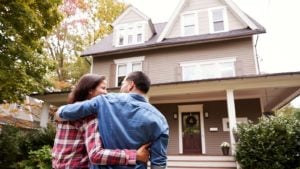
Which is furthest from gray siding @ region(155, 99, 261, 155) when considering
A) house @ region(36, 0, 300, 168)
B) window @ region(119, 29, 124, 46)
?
window @ region(119, 29, 124, 46)

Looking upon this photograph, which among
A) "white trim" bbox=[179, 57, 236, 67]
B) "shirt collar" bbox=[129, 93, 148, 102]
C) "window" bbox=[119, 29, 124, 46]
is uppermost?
"window" bbox=[119, 29, 124, 46]

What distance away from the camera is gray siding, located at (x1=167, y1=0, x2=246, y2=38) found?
467 inches

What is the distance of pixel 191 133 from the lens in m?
11.2

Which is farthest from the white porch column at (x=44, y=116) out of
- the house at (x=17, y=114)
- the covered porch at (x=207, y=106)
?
the house at (x=17, y=114)

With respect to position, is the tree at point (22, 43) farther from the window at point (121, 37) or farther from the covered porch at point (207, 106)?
the window at point (121, 37)

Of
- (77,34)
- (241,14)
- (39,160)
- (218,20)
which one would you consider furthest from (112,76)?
(77,34)

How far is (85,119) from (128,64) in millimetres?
11478

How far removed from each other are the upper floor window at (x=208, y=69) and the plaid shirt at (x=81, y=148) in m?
10.1

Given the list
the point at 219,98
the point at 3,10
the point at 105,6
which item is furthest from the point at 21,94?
the point at 105,6

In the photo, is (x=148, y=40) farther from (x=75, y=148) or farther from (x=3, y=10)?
(x=75, y=148)

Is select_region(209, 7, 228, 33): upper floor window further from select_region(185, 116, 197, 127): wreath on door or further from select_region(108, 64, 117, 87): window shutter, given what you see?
select_region(108, 64, 117, 87): window shutter

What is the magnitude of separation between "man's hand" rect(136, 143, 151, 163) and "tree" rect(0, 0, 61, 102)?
25.0ft

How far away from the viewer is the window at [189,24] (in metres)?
12.6

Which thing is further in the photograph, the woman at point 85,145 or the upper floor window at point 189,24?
the upper floor window at point 189,24
